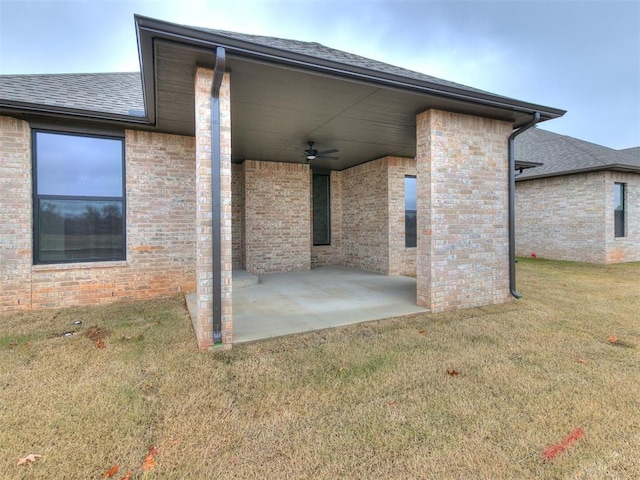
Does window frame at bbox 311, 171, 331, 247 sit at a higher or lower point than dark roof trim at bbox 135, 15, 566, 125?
lower

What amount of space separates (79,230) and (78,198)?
1.78 feet

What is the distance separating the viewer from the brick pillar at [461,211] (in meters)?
4.85

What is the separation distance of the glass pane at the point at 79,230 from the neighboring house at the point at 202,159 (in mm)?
20

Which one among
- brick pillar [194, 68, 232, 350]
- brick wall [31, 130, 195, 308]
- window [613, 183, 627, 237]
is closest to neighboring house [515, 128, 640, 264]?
window [613, 183, 627, 237]

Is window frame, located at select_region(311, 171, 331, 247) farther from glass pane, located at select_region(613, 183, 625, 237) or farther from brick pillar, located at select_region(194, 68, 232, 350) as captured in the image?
glass pane, located at select_region(613, 183, 625, 237)

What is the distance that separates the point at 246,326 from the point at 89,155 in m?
4.15

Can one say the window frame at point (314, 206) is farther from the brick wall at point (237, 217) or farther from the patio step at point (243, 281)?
the patio step at point (243, 281)

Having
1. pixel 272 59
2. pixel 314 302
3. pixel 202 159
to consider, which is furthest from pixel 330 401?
pixel 272 59

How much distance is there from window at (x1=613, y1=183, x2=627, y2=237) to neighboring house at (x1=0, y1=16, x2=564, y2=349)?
8576 millimetres

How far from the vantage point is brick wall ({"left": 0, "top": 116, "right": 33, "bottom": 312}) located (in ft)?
15.8

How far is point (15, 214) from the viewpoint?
4.88 meters

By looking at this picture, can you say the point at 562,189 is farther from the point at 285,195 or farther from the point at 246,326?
the point at 246,326

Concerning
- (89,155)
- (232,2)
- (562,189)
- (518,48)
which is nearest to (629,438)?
(89,155)

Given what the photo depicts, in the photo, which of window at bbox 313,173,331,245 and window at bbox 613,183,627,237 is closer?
window at bbox 313,173,331,245
